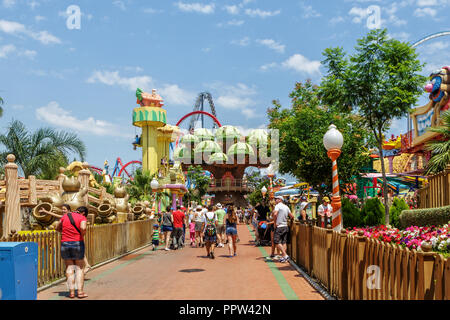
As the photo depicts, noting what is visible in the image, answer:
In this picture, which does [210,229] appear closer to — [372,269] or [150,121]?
[372,269]

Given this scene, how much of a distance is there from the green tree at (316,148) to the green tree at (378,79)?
2300 millimetres

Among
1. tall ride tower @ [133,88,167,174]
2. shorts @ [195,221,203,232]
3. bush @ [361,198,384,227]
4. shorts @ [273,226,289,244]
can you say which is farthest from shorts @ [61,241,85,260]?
tall ride tower @ [133,88,167,174]

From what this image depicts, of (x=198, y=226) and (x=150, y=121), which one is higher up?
(x=150, y=121)

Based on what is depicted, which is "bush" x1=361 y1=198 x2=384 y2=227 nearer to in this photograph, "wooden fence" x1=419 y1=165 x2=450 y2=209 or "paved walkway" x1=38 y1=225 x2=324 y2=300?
"wooden fence" x1=419 y1=165 x2=450 y2=209

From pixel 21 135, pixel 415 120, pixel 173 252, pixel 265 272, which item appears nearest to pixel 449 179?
pixel 265 272

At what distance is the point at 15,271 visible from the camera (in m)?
5.45

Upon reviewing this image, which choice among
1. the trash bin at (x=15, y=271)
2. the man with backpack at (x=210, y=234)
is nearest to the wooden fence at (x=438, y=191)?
the man with backpack at (x=210, y=234)

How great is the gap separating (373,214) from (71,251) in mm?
11817

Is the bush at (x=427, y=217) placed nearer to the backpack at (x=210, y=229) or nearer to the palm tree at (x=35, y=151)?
the backpack at (x=210, y=229)

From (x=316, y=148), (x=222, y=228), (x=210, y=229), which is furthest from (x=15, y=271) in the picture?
(x=316, y=148)
